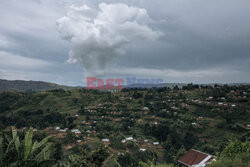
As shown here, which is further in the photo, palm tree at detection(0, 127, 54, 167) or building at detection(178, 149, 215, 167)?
building at detection(178, 149, 215, 167)

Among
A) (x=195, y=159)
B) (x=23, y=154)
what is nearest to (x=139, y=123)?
(x=195, y=159)

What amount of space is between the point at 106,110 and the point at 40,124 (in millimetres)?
31707

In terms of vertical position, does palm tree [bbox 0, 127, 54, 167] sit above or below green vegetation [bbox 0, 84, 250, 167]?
above

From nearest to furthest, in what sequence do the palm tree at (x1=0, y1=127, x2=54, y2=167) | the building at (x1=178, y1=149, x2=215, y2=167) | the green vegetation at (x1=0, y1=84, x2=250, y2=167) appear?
the palm tree at (x1=0, y1=127, x2=54, y2=167) → the building at (x1=178, y1=149, x2=215, y2=167) → the green vegetation at (x1=0, y1=84, x2=250, y2=167)

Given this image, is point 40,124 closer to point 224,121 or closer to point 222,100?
point 224,121

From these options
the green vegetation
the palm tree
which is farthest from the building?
the palm tree

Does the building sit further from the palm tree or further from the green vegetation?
the palm tree

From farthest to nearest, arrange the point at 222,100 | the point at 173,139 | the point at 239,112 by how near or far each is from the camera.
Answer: the point at 222,100
the point at 239,112
the point at 173,139

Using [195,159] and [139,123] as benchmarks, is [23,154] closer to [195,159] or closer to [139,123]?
[195,159]

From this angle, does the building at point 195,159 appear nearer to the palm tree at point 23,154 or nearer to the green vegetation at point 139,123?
the green vegetation at point 139,123

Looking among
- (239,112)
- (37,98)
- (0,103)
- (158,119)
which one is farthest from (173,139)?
(0,103)

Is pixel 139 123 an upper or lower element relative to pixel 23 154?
lower

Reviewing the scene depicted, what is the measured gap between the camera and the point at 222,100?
88.1 m

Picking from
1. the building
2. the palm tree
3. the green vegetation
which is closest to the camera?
the palm tree
